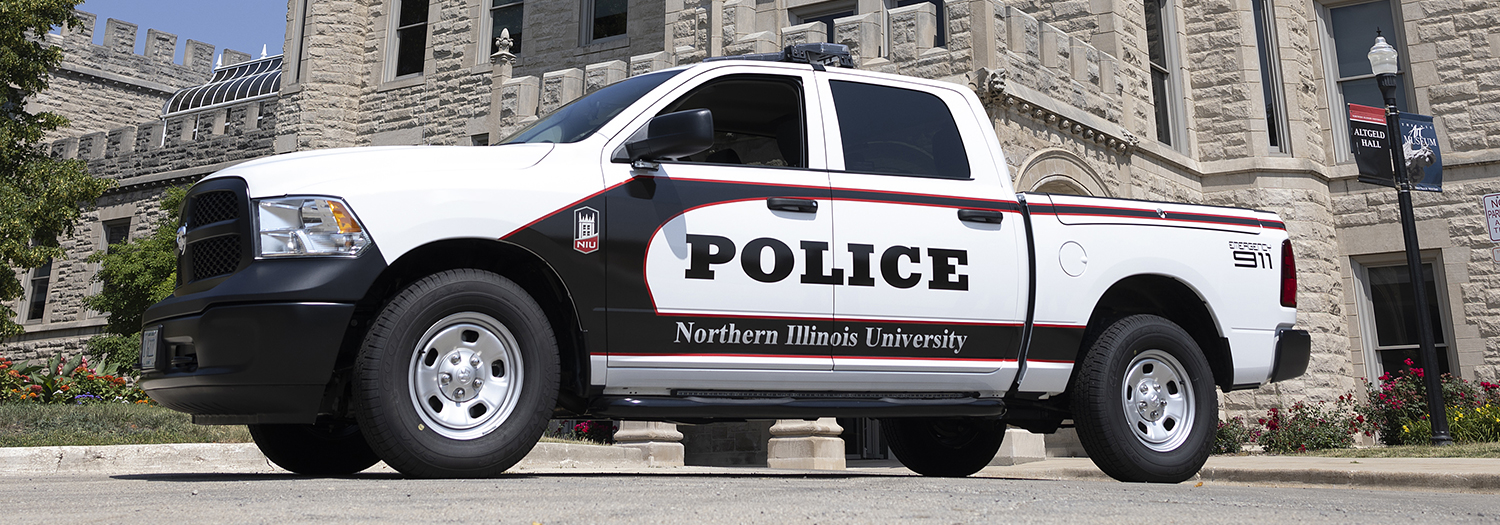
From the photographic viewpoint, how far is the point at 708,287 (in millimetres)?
5004

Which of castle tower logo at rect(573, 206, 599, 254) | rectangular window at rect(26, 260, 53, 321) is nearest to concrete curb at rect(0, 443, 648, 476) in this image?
castle tower logo at rect(573, 206, 599, 254)

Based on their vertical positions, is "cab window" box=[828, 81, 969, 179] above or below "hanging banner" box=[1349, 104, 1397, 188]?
below

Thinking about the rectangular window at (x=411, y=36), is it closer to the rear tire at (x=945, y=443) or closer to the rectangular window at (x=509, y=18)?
the rectangular window at (x=509, y=18)

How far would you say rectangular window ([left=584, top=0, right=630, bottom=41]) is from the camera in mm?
19188

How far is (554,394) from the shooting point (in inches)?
186

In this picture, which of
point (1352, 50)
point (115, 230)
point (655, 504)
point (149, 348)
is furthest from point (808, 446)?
point (115, 230)

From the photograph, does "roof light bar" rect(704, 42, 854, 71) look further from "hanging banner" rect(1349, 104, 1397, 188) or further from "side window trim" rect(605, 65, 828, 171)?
"hanging banner" rect(1349, 104, 1397, 188)

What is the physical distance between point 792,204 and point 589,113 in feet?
3.58

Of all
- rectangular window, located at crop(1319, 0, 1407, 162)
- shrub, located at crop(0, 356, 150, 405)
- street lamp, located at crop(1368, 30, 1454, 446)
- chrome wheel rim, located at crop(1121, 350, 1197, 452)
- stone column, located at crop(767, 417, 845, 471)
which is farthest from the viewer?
rectangular window, located at crop(1319, 0, 1407, 162)

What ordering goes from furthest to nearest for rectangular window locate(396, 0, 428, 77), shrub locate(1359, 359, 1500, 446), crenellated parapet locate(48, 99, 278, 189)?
crenellated parapet locate(48, 99, 278, 189) < rectangular window locate(396, 0, 428, 77) < shrub locate(1359, 359, 1500, 446)

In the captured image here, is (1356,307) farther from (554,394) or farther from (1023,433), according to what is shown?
(554,394)

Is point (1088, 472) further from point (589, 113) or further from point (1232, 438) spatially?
point (589, 113)

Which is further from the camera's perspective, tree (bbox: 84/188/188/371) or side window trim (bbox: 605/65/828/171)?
tree (bbox: 84/188/188/371)

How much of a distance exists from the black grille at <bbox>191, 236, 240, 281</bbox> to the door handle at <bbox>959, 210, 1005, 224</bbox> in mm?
3236
